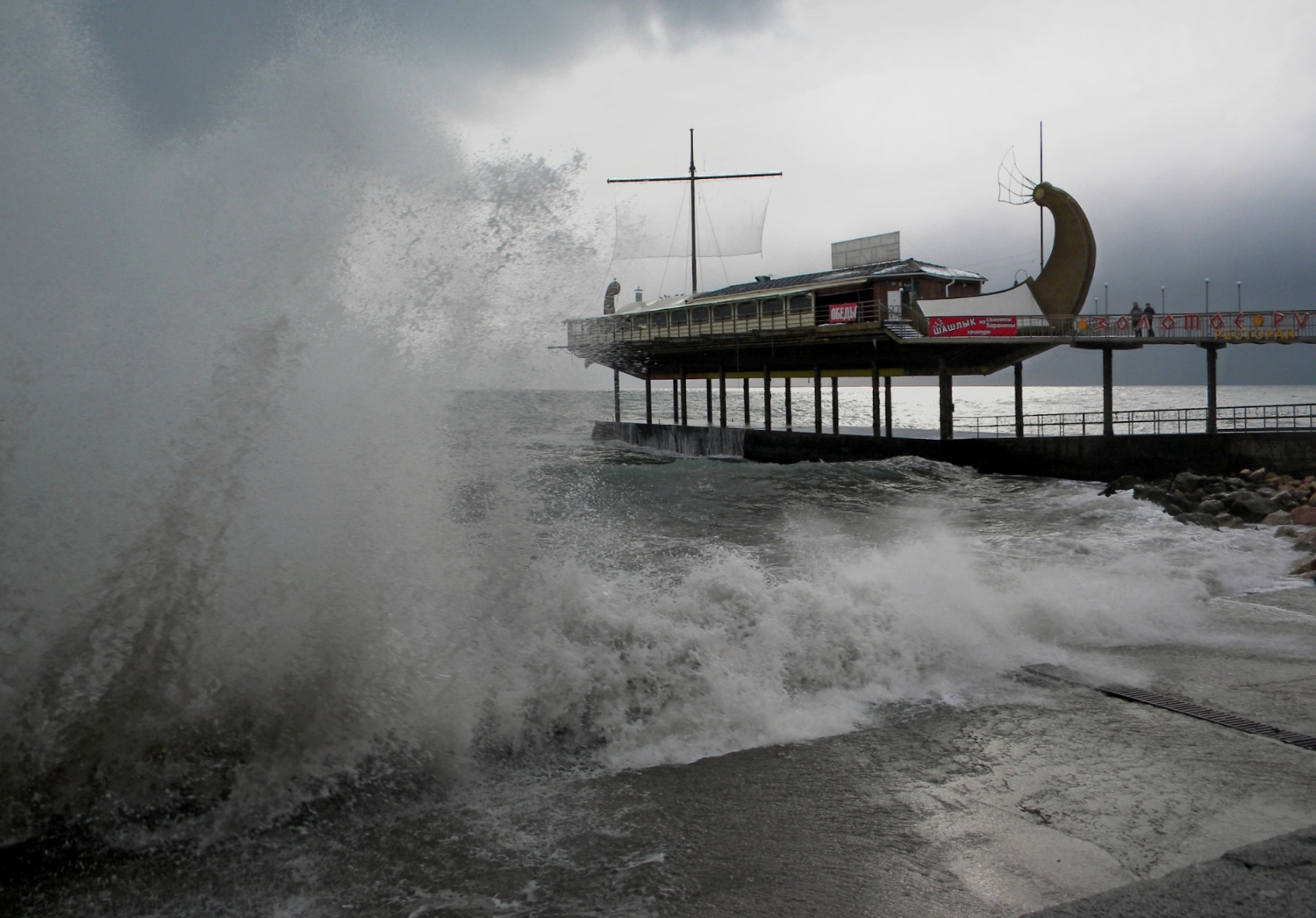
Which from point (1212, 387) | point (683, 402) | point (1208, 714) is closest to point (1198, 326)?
point (1212, 387)

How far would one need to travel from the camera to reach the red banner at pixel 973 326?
1366 inches

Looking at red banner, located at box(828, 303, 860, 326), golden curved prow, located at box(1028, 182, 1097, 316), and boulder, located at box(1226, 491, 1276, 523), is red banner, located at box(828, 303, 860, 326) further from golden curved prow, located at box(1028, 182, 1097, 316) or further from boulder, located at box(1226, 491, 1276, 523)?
boulder, located at box(1226, 491, 1276, 523)

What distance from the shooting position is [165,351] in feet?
23.7

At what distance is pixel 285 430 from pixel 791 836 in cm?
504

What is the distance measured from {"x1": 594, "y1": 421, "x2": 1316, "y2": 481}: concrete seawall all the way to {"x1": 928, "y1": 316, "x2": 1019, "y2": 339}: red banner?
14.2 feet

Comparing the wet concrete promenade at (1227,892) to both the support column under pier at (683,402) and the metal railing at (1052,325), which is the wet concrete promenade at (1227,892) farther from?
the support column under pier at (683,402)

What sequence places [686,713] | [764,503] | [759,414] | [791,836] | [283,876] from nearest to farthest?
[283,876] → [791,836] → [686,713] → [764,503] → [759,414]

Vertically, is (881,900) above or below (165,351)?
below

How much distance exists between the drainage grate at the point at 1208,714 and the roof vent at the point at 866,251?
39175mm

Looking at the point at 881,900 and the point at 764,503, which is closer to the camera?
the point at 881,900

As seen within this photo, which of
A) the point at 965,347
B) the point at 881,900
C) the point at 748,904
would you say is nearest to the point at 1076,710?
the point at 881,900

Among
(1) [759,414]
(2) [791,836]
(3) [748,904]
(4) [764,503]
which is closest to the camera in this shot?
(3) [748,904]

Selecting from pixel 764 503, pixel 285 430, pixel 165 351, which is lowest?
pixel 764 503

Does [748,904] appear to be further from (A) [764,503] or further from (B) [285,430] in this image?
(A) [764,503]
